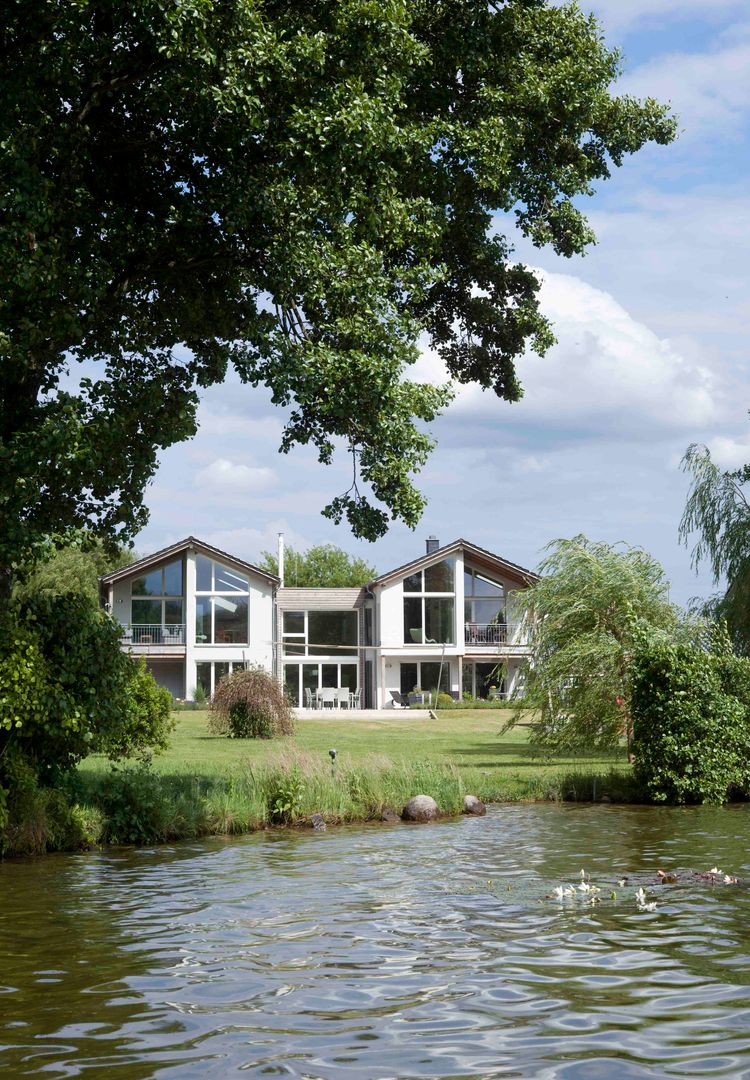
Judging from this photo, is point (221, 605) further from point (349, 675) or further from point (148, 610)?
point (349, 675)

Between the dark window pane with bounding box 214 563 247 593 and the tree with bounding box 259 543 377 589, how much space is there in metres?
43.4

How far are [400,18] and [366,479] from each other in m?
5.55

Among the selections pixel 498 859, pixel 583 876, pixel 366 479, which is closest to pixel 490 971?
pixel 583 876

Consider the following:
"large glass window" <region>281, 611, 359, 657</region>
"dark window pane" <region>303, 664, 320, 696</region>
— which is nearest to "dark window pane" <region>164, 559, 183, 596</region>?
"large glass window" <region>281, 611, 359, 657</region>

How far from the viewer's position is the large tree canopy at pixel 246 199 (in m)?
13.4

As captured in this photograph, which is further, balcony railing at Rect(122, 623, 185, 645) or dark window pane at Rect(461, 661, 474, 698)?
Answer: dark window pane at Rect(461, 661, 474, 698)

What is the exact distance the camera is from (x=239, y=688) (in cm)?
3428

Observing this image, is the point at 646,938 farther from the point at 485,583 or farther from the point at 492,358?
the point at 485,583

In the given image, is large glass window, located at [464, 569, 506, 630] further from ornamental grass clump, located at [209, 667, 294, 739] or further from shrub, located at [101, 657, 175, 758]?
shrub, located at [101, 657, 175, 758]

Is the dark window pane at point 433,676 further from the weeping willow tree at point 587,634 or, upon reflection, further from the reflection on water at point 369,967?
the reflection on water at point 369,967

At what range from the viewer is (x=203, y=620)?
58.2 meters

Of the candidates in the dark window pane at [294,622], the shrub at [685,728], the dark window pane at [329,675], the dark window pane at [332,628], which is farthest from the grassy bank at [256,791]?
the dark window pane at [332,628]

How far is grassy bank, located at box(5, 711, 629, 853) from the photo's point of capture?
16078 mm

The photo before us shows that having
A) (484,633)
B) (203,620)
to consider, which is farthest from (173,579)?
(484,633)
